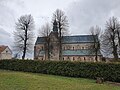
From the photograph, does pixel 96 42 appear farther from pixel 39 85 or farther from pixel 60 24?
pixel 39 85

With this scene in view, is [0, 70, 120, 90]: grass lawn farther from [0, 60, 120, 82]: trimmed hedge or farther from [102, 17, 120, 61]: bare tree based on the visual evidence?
[102, 17, 120, 61]: bare tree

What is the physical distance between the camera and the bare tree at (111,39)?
51.9m

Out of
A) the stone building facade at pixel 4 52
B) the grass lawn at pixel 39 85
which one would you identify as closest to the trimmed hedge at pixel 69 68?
the grass lawn at pixel 39 85

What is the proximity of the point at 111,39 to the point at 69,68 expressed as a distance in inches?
906

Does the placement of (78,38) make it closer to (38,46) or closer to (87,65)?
(38,46)

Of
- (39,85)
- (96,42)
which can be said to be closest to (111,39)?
(96,42)

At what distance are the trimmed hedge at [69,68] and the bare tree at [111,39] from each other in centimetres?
2218

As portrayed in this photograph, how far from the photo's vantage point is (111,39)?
51.8 metres

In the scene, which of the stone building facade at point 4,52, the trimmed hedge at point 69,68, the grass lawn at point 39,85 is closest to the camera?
the grass lawn at point 39,85

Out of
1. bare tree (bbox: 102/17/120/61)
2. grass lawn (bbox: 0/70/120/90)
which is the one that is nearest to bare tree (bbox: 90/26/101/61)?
bare tree (bbox: 102/17/120/61)

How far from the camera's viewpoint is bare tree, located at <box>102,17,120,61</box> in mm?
51875

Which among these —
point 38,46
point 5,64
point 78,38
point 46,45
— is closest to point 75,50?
point 78,38

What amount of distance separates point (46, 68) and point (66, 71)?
4.15 metres

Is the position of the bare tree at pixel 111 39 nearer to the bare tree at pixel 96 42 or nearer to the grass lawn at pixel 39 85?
the bare tree at pixel 96 42
